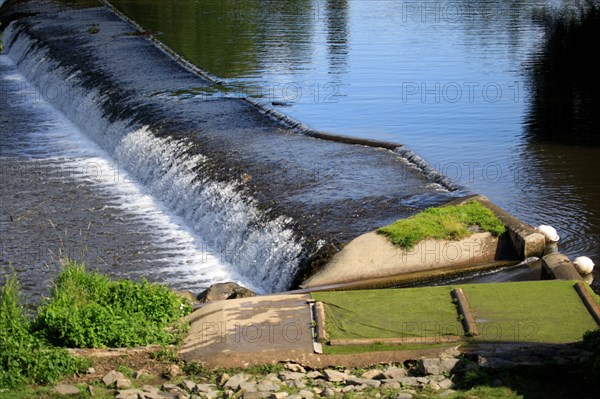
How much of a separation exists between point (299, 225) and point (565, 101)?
29.9ft

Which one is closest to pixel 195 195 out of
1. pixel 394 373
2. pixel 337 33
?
pixel 394 373

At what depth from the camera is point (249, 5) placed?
36.1 meters

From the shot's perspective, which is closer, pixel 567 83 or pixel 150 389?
pixel 150 389

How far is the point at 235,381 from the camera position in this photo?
29.3 feet

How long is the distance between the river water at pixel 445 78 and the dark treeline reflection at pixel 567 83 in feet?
0.13

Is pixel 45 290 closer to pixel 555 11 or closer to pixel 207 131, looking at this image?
pixel 207 131

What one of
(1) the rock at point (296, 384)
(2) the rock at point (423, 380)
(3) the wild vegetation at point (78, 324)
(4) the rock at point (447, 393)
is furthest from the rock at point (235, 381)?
(4) the rock at point (447, 393)

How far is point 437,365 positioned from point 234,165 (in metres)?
8.35

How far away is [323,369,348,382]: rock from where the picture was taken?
29.1 feet

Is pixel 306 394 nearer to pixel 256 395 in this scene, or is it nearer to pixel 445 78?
pixel 256 395

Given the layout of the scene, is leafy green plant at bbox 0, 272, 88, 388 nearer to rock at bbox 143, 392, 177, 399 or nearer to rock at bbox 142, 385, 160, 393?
rock at bbox 142, 385, 160, 393

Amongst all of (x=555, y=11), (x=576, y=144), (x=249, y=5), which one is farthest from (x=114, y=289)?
(x=249, y=5)

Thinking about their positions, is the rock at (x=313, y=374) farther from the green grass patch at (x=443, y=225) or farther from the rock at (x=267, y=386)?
the green grass patch at (x=443, y=225)

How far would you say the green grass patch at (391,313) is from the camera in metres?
9.53
